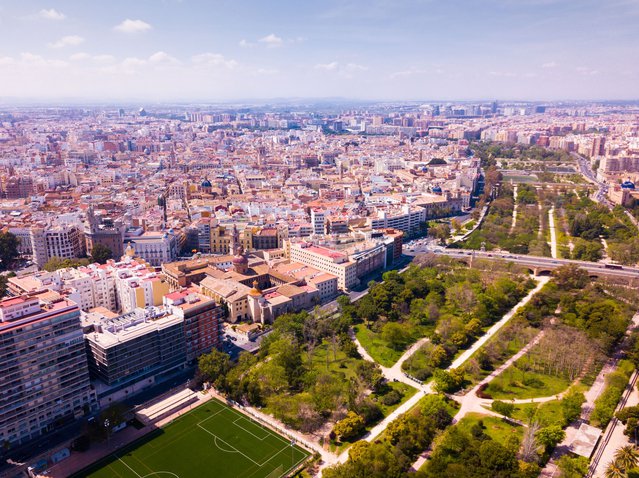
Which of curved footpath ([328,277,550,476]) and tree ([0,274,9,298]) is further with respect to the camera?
tree ([0,274,9,298])

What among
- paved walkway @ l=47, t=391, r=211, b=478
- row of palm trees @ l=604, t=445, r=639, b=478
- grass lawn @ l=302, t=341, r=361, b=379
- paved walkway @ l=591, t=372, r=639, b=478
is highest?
row of palm trees @ l=604, t=445, r=639, b=478

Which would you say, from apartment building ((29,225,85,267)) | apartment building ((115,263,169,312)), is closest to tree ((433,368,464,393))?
apartment building ((115,263,169,312))

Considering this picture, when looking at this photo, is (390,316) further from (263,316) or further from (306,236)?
(306,236)

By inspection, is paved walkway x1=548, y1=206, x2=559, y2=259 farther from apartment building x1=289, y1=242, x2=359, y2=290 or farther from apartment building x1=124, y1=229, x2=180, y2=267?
apartment building x1=124, y1=229, x2=180, y2=267

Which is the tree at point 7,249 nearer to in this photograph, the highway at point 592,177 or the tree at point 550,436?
the tree at point 550,436

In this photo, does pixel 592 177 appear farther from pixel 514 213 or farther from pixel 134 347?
pixel 134 347

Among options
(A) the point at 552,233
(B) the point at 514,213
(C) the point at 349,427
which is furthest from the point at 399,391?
(B) the point at 514,213

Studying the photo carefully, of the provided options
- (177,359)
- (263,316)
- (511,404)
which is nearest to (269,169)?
(263,316)
